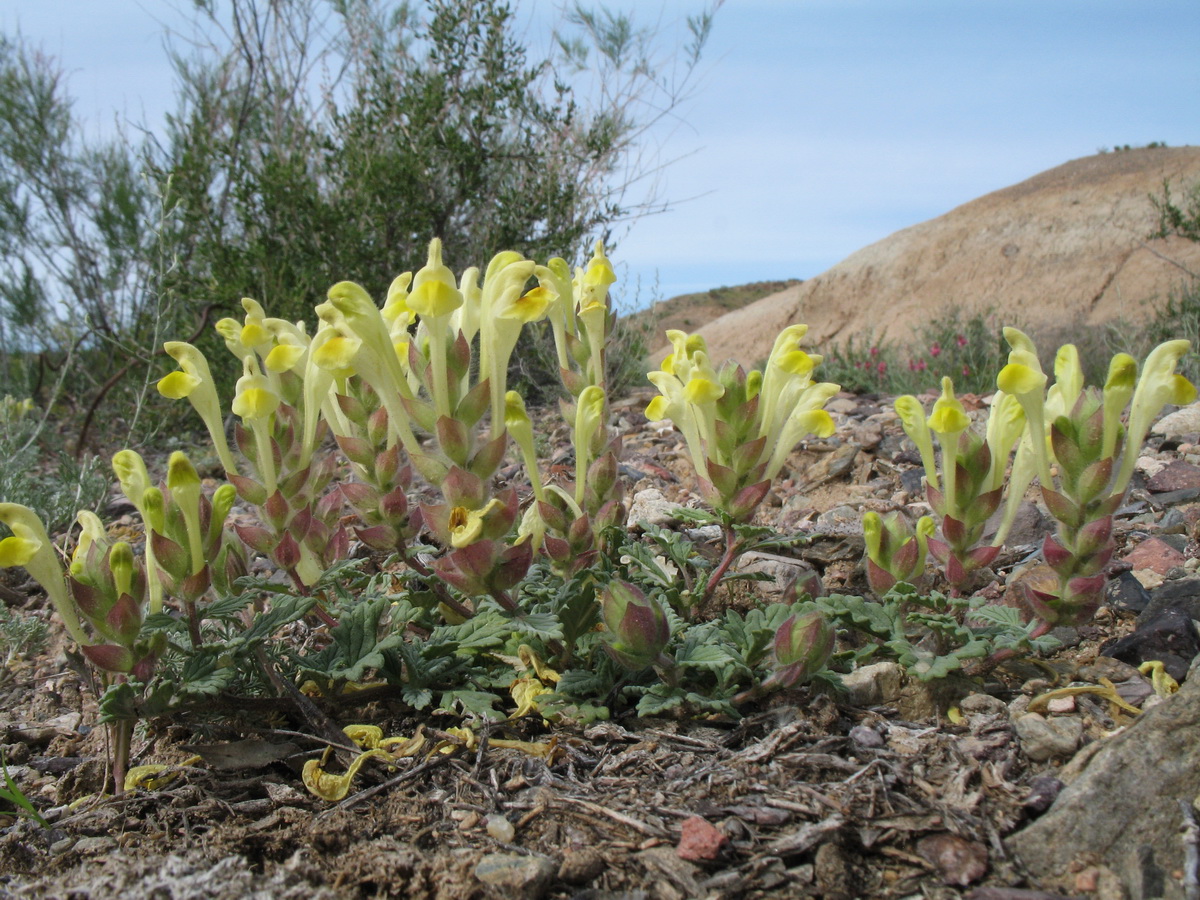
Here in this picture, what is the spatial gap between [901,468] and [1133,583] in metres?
1.73

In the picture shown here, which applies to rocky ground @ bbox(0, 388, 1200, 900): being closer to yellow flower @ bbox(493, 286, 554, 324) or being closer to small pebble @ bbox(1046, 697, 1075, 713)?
small pebble @ bbox(1046, 697, 1075, 713)

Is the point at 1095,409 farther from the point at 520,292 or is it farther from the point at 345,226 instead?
the point at 345,226

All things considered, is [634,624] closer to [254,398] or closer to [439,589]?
[439,589]

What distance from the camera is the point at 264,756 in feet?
6.50

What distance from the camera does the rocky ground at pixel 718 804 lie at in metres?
1.54

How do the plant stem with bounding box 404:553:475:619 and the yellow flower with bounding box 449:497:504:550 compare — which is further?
the plant stem with bounding box 404:553:475:619

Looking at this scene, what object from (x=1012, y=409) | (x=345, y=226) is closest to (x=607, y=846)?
(x=1012, y=409)

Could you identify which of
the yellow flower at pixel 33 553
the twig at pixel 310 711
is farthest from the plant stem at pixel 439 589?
the yellow flower at pixel 33 553

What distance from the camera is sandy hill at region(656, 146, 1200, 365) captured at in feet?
37.1

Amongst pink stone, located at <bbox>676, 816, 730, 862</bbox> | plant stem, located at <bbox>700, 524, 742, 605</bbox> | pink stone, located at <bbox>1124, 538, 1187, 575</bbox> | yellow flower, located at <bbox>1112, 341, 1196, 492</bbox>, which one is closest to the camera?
pink stone, located at <bbox>676, 816, 730, 862</bbox>

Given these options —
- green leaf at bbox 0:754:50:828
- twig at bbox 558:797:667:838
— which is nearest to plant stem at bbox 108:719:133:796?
green leaf at bbox 0:754:50:828

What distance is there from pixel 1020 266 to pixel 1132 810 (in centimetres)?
1223

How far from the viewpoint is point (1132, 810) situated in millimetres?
1580

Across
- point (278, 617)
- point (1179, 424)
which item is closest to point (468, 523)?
point (278, 617)
